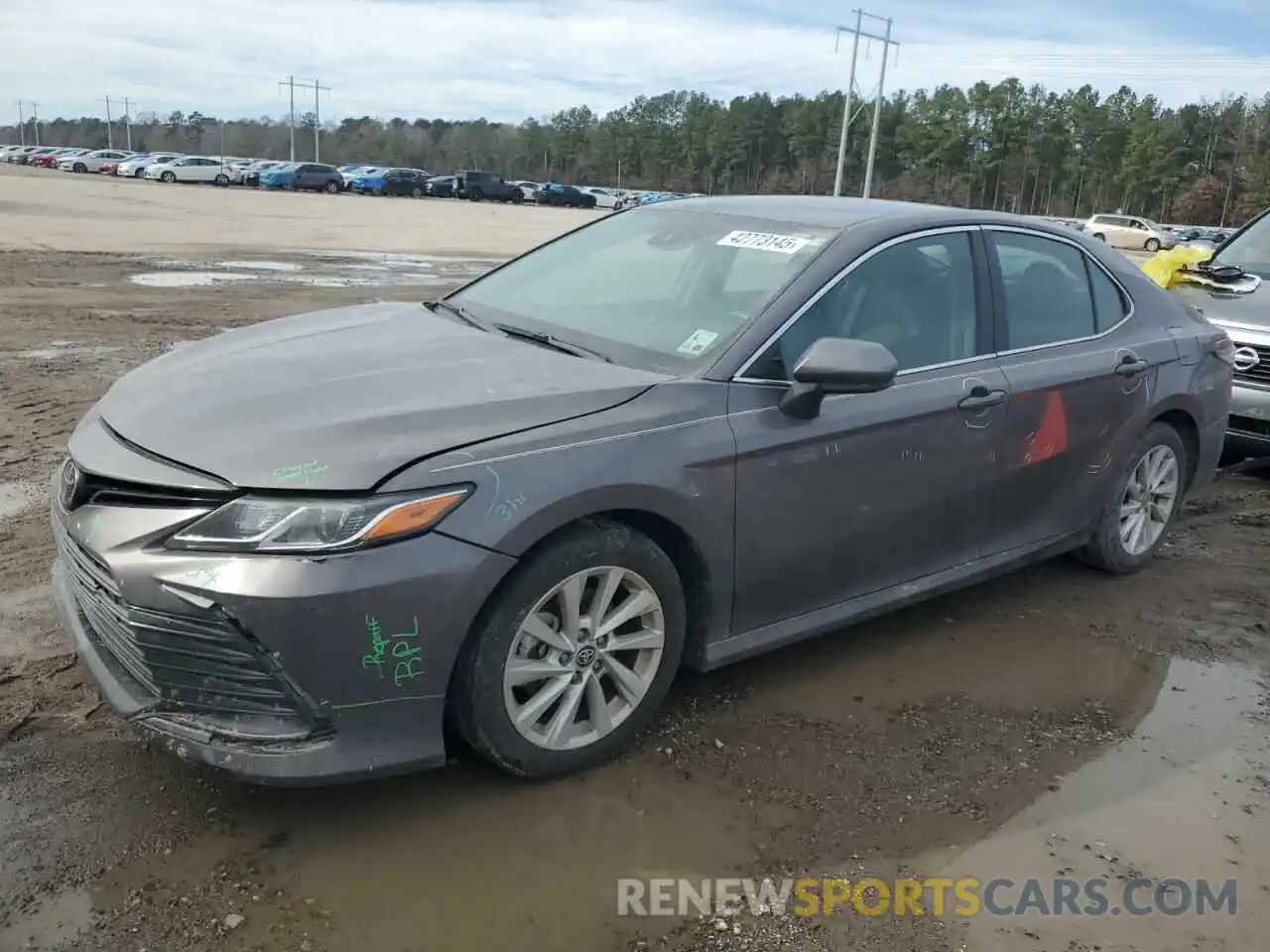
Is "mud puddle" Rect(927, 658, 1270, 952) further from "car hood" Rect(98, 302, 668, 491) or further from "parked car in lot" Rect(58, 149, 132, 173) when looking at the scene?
"parked car in lot" Rect(58, 149, 132, 173)

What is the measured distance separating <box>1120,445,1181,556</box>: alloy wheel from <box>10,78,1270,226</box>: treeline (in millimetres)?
78393

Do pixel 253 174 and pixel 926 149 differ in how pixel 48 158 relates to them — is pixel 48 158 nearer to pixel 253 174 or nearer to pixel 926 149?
pixel 253 174

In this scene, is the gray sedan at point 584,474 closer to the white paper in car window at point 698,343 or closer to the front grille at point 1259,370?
the white paper in car window at point 698,343

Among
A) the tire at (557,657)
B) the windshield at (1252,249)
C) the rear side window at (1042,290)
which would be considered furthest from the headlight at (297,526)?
the windshield at (1252,249)

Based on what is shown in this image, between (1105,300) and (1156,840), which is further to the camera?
(1105,300)

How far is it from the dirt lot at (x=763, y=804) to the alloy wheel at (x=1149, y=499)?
0.23 meters

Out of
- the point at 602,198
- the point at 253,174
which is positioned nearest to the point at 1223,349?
the point at 253,174

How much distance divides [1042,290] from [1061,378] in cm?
40

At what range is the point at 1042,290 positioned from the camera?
14.8 ft

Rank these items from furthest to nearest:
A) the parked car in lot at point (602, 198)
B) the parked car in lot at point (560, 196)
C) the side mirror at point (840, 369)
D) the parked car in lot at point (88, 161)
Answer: the parked car in lot at point (602, 198), the parked car in lot at point (560, 196), the parked car in lot at point (88, 161), the side mirror at point (840, 369)

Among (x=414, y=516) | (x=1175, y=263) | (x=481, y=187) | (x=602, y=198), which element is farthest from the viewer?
(x=602, y=198)

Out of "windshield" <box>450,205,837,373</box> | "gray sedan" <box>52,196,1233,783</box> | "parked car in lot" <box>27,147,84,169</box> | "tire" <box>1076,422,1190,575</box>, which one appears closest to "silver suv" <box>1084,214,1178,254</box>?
"tire" <box>1076,422,1190,575</box>

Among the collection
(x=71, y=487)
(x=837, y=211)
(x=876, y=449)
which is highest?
(x=837, y=211)

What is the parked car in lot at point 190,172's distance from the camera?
57094mm
